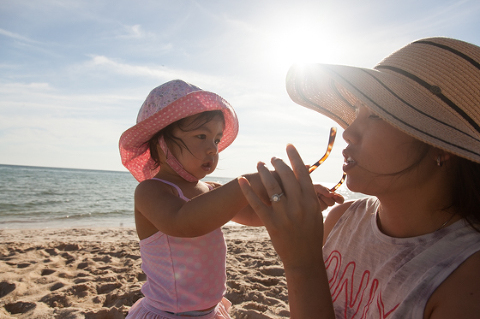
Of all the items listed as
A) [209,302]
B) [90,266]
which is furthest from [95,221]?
[209,302]

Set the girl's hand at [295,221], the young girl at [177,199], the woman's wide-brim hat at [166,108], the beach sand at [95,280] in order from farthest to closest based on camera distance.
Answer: the beach sand at [95,280]
the woman's wide-brim hat at [166,108]
the young girl at [177,199]
the girl's hand at [295,221]

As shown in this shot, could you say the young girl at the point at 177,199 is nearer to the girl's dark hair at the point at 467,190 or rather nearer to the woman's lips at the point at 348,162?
the woman's lips at the point at 348,162

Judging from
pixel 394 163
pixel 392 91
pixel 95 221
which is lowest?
→ pixel 95 221

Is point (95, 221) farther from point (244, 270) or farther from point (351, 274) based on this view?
point (351, 274)

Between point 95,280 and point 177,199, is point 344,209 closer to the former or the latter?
point 177,199

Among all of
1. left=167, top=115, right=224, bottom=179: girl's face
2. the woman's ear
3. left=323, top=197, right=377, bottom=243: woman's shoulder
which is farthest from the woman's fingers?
left=167, top=115, right=224, bottom=179: girl's face

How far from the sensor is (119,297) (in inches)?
141

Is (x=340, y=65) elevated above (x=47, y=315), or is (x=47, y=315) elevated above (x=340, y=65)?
(x=340, y=65)

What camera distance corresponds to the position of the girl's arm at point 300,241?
1119 mm

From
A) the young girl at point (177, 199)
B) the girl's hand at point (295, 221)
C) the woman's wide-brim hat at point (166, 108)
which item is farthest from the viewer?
the woman's wide-brim hat at point (166, 108)

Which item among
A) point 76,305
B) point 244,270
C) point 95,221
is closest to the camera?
point 76,305

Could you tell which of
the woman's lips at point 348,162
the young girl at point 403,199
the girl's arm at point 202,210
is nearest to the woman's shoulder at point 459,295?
the young girl at point 403,199

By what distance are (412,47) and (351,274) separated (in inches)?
42.7

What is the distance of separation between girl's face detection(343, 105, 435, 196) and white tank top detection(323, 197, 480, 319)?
0.24 metres
